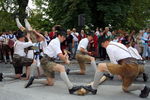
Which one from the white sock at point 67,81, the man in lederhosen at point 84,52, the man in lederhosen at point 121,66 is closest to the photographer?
the man in lederhosen at point 121,66

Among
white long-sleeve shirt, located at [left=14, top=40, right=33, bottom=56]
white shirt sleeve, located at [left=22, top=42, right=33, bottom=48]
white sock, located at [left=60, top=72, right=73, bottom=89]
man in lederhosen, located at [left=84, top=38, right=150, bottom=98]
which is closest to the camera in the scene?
man in lederhosen, located at [left=84, top=38, right=150, bottom=98]

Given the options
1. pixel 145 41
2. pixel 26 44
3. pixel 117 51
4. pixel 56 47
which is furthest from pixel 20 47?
pixel 145 41

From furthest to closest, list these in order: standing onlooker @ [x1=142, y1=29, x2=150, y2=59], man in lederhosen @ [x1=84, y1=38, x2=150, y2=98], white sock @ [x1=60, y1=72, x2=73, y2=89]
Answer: standing onlooker @ [x1=142, y1=29, x2=150, y2=59] < white sock @ [x1=60, y1=72, x2=73, y2=89] < man in lederhosen @ [x1=84, y1=38, x2=150, y2=98]

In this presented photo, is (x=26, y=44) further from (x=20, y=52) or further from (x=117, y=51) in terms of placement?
(x=117, y=51)

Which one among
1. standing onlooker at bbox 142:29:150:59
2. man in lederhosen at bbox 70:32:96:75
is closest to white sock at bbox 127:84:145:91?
man in lederhosen at bbox 70:32:96:75

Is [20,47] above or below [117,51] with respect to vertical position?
below

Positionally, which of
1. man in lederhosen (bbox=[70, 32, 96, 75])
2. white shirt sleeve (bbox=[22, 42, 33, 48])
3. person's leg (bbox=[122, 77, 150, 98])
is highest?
white shirt sleeve (bbox=[22, 42, 33, 48])

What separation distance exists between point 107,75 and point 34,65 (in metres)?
3.06

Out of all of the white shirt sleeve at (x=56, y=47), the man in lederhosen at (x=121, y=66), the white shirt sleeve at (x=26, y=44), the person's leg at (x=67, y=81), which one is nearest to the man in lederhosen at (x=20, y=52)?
the white shirt sleeve at (x=26, y=44)

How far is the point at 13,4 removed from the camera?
84.9 ft

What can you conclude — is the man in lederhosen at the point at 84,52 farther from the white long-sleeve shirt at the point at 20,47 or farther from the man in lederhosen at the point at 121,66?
the man in lederhosen at the point at 121,66

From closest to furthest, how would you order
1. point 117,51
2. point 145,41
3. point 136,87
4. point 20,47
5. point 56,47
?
point 117,51 < point 136,87 < point 56,47 < point 20,47 < point 145,41

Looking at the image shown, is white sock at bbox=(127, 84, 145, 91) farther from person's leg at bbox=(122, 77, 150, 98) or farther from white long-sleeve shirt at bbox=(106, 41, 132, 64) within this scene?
white long-sleeve shirt at bbox=(106, 41, 132, 64)

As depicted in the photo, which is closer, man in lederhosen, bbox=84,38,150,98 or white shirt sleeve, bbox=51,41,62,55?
man in lederhosen, bbox=84,38,150,98
